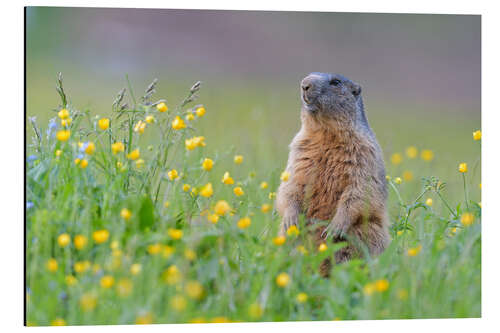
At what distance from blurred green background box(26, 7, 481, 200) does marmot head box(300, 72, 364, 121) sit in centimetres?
35

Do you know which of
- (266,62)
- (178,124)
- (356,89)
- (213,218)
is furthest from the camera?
(266,62)

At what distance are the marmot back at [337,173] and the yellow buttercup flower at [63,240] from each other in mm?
1784

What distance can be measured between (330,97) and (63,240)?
2.44 meters

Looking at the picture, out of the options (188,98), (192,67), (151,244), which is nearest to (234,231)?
(151,244)

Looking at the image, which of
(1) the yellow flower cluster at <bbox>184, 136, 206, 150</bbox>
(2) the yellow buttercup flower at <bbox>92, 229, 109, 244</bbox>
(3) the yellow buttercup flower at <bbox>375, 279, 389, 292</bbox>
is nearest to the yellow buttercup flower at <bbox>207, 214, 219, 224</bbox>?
(1) the yellow flower cluster at <bbox>184, 136, 206, 150</bbox>

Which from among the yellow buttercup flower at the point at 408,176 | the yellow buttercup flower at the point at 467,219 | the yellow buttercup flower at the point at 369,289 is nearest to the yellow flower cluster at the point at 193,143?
the yellow buttercup flower at the point at 369,289

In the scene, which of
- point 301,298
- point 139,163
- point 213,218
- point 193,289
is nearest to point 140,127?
point 139,163

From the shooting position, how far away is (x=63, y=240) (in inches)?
154

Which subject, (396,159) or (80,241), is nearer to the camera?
(80,241)

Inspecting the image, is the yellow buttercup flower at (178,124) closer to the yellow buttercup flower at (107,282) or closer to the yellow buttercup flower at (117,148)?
the yellow buttercup flower at (117,148)

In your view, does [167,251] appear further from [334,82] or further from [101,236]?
[334,82]

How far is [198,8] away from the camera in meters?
5.14

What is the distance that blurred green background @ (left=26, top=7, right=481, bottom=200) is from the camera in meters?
5.27

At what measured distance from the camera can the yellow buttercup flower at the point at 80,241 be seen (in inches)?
152
